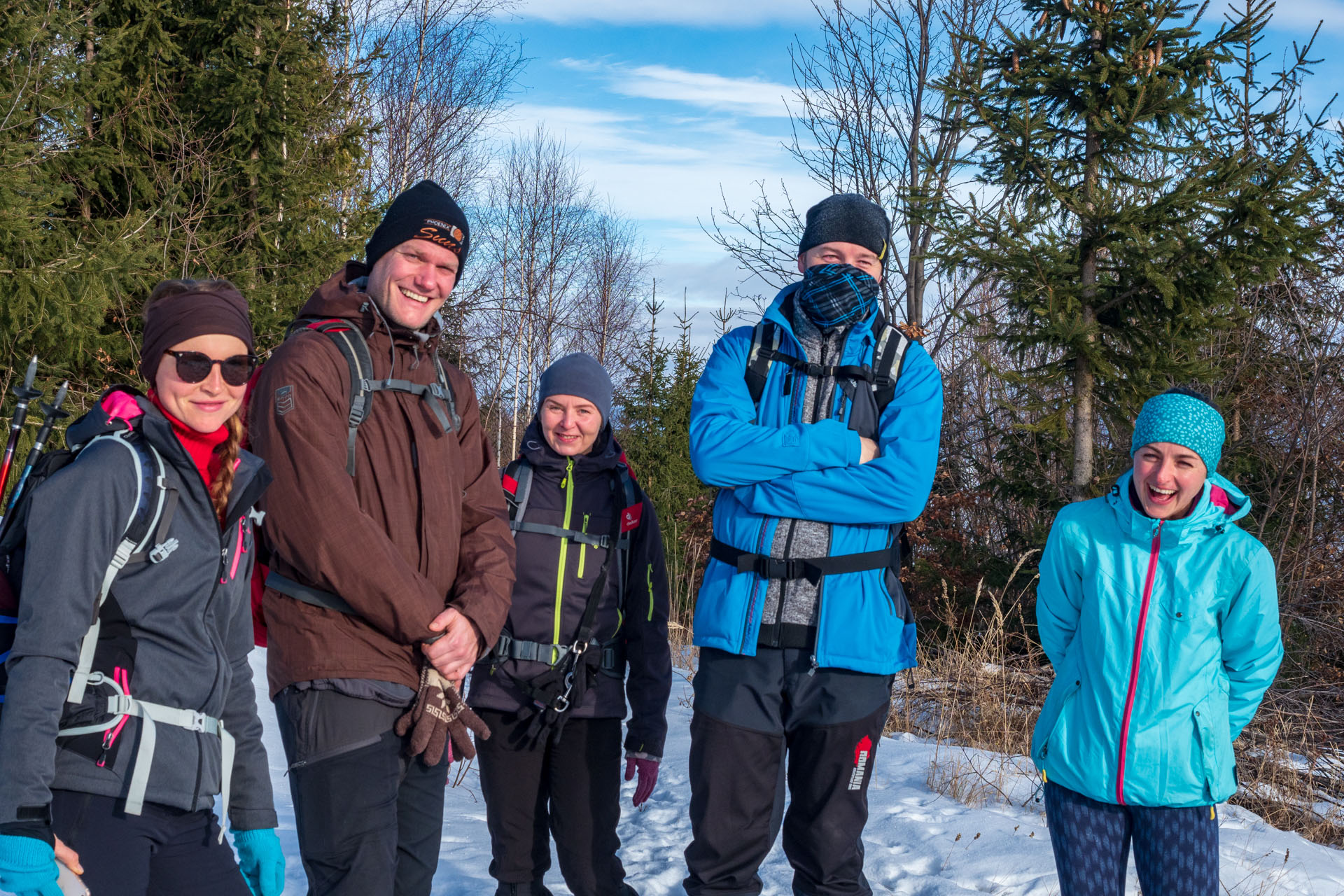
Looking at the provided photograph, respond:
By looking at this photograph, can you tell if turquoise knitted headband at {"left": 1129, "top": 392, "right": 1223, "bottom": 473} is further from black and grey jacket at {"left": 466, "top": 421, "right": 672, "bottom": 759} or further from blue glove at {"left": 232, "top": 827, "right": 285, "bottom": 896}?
blue glove at {"left": 232, "top": 827, "right": 285, "bottom": 896}

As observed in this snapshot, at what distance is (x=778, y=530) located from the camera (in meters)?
2.91

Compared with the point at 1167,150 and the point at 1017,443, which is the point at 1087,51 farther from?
the point at 1017,443

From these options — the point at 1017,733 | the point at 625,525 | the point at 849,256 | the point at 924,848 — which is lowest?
the point at 924,848

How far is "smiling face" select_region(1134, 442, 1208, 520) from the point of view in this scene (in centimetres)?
284

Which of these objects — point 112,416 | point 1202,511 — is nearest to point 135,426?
point 112,416

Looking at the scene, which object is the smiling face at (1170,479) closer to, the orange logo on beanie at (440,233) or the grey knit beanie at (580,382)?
the grey knit beanie at (580,382)

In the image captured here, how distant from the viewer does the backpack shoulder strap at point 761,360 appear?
122 inches

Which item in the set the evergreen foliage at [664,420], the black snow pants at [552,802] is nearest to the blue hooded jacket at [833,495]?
the black snow pants at [552,802]

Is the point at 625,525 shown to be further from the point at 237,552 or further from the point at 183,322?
the point at 183,322

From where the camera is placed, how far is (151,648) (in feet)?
6.27

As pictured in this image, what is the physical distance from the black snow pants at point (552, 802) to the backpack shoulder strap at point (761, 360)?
1234 millimetres

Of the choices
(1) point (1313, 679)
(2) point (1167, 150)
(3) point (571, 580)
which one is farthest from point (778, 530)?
(1) point (1313, 679)

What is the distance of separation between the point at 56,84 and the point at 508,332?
20.5 metres

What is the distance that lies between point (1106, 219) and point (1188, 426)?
419cm
